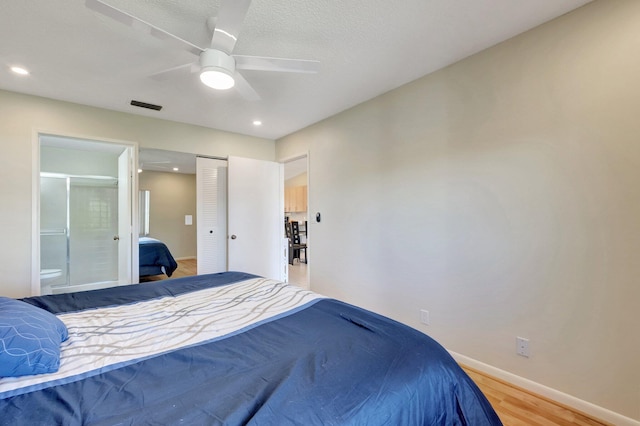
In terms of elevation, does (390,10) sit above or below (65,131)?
above

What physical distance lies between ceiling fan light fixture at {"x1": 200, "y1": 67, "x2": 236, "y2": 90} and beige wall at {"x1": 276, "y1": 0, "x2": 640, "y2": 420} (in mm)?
1702

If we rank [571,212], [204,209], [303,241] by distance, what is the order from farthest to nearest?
[303,241] < [204,209] < [571,212]

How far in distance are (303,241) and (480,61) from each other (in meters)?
6.66

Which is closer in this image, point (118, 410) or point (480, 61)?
point (118, 410)

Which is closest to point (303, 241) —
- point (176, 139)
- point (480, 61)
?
point (176, 139)

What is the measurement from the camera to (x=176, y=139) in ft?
11.9

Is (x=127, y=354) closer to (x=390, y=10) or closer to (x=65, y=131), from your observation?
(x=390, y=10)

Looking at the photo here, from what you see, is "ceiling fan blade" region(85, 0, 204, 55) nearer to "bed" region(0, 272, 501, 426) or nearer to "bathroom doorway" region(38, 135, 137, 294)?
"bed" region(0, 272, 501, 426)

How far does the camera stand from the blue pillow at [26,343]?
908mm

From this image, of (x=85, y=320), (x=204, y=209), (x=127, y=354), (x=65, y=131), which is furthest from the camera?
(x=204, y=209)

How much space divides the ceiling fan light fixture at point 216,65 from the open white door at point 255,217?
7.52 feet

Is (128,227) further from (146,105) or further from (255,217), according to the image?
(255,217)

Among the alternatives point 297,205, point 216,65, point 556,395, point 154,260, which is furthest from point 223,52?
point 297,205

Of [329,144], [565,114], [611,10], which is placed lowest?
[565,114]
